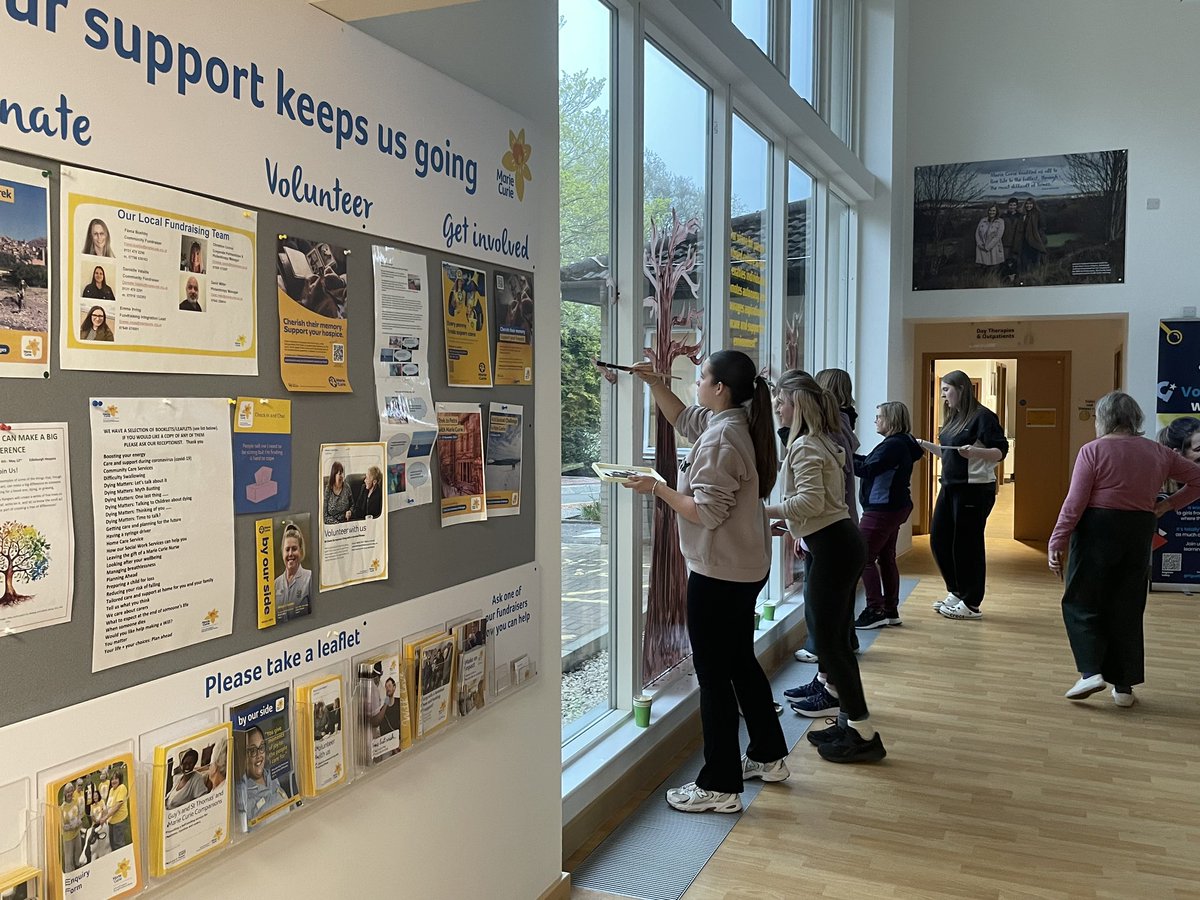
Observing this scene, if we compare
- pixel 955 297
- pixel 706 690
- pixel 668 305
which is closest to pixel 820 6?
pixel 955 297

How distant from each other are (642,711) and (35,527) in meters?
2.80

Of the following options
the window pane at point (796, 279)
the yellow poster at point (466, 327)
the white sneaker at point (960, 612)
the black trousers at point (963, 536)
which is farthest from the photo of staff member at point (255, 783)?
the white sneaker at point (960, 612)

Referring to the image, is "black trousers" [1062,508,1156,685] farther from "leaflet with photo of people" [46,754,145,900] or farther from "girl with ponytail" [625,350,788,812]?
"leaflet with photo of people" [46,754,145,900]

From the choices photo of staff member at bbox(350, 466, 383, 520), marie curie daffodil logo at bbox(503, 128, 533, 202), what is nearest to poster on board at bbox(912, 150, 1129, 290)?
marie curie daffodil logo at bbox(503, 128, 533, 202)

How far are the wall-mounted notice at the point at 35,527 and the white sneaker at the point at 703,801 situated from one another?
2564 mm

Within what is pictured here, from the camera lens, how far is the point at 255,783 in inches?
66.1

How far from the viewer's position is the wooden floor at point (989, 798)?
299 centimetres

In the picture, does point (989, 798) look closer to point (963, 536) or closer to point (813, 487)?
point (813, 487)

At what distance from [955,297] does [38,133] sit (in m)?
8.56

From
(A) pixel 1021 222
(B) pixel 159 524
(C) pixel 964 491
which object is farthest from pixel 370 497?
(A) pixel 1021 222

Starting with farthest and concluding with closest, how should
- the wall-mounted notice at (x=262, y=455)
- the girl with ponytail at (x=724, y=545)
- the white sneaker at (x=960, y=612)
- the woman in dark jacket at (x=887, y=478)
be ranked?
the white sneaker at (x=960, y=612), the woman in dark jacket at (x=887, y=478), the girl with ponytail at (x=724, y=545), the wall-mounted notice at (x=262, y=455)

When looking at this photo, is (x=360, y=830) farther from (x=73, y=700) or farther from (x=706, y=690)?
(x=706, y=690)

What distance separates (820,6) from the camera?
7.04 metres

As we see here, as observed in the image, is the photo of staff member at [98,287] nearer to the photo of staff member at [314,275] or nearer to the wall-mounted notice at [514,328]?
the photo of staff member at [314,275]
